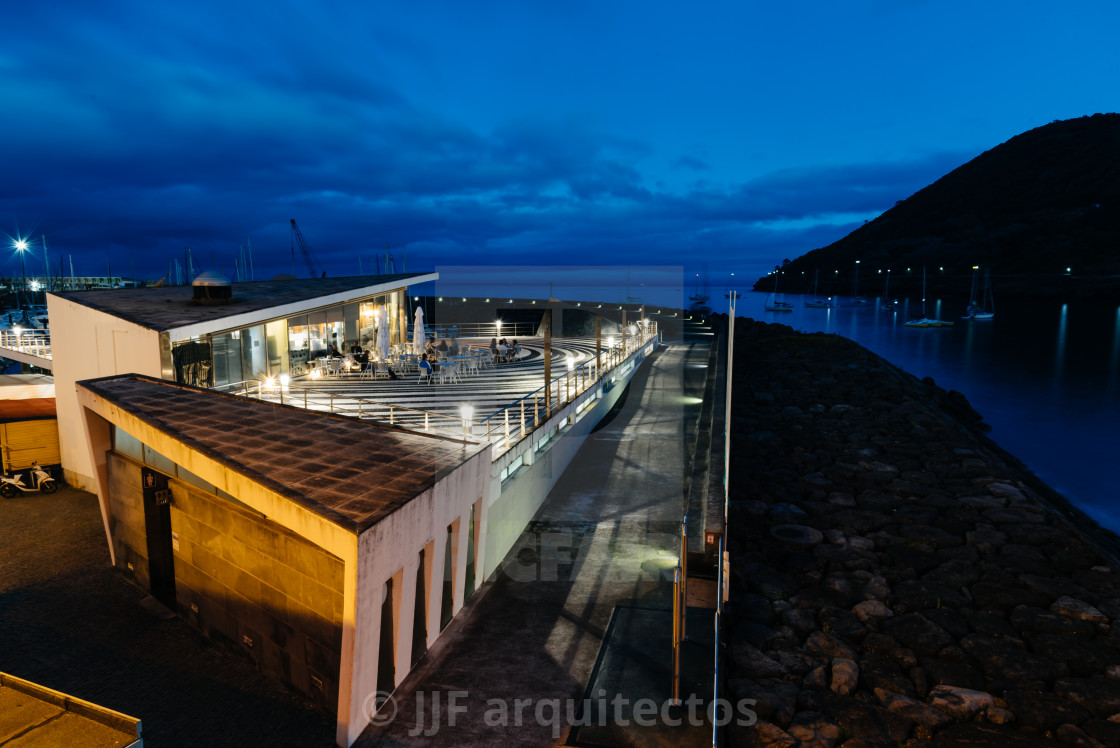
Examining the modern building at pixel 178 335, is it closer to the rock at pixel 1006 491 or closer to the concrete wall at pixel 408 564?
the concrete wall at pixel 408 564

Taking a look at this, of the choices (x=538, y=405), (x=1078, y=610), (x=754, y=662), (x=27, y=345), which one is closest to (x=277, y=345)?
(x=27, y=345)

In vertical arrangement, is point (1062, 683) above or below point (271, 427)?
below

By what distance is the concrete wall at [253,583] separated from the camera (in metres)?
6.63

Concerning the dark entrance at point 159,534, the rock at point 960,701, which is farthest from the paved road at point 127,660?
the rock at point 960,701

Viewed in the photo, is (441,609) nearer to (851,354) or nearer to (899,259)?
(851,354)

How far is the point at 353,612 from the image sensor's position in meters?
5.96

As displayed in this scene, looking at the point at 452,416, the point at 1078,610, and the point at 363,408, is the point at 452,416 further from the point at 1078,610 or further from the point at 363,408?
the point at 1078,610

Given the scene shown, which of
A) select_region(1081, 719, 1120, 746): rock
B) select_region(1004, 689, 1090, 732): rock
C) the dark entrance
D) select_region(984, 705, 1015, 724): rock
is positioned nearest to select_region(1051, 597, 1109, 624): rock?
select_region(1004, 689, 1090, 732): rock

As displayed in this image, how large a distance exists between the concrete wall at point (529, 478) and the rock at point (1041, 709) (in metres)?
7.53

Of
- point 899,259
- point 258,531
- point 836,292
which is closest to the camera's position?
point 258,531

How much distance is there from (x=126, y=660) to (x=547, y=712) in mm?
5699

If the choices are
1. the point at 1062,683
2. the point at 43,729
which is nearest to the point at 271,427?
the point at 43,729

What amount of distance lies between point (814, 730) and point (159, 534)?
9.68 metres

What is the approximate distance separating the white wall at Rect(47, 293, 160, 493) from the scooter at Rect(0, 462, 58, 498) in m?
0.50
